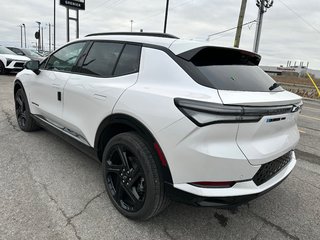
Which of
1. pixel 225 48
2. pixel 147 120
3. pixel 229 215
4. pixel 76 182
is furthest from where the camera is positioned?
pixel 76 182

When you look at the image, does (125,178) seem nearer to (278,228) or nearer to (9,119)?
(278,228)

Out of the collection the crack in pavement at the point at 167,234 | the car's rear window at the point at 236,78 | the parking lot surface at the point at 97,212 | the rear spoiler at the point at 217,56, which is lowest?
the crack in pavement at the point at 167,234

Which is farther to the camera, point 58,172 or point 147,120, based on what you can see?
point 58,172

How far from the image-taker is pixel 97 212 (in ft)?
8.47

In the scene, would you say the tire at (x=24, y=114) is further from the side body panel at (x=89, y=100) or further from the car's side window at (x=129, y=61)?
the car's side window at (x=129, y=61)

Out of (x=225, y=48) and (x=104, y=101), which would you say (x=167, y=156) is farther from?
(x=225, y=48)

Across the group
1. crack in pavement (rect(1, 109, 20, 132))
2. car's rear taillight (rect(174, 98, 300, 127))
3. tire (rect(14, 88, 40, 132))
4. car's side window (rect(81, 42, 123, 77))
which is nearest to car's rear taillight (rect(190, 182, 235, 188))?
car's rear taillight (rect(174, 98, 300, 127))

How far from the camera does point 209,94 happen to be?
1.96 metres

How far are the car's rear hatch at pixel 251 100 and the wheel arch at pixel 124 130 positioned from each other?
0.60 metres

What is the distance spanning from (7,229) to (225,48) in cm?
252

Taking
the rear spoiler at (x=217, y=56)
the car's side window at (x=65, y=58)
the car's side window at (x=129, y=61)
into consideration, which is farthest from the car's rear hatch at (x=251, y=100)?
the car's side window at (x=65, y=58)

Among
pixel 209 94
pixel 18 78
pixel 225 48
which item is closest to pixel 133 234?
pixel 209 94

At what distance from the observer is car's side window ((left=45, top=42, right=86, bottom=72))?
134 inches

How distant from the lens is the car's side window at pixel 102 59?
9.24 feet
